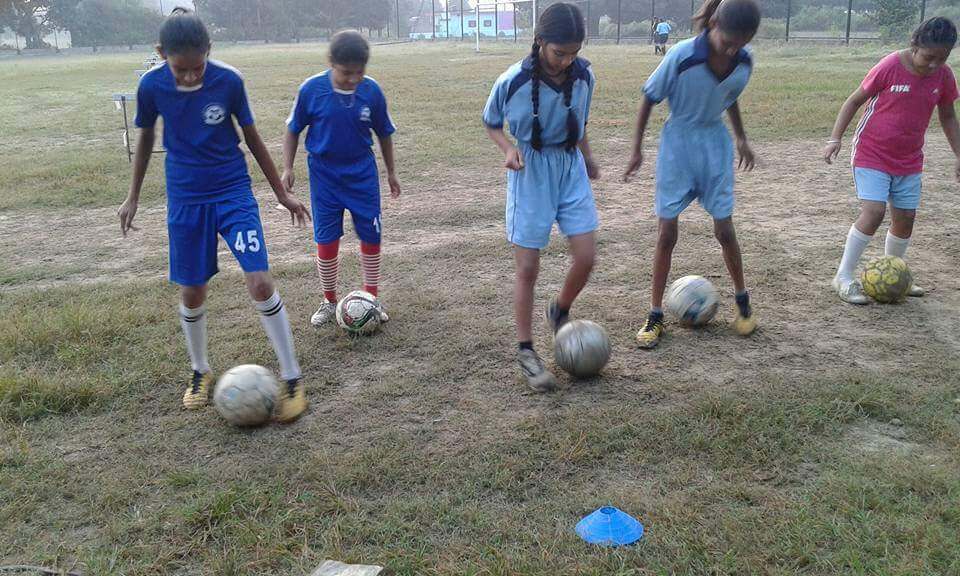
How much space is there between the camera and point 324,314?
5.39 meters

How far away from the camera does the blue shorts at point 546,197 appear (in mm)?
4172

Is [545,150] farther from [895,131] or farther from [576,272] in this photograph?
[895,131]

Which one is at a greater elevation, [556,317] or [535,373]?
[556,317]

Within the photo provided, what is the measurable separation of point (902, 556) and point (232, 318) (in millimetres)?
4289

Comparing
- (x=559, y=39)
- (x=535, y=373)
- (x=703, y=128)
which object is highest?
(x=559, y=39)

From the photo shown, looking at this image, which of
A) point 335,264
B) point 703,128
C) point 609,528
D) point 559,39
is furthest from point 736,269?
point 335,264

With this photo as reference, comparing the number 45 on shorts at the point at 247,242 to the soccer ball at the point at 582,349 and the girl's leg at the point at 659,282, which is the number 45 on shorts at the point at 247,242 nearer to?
the soccer ball at the point at 582,349

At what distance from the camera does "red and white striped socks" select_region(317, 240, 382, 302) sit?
5297 millimetres

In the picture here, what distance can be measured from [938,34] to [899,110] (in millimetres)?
532

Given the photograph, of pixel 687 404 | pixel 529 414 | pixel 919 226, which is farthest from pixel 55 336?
pixel 919 226

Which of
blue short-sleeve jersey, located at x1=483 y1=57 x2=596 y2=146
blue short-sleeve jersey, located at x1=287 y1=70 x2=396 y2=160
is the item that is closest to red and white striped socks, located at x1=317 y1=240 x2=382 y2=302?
blue short-sleeve jersey, located at x1=287 y1=70 x2=396 y2=160

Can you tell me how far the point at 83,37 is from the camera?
65.8 metres

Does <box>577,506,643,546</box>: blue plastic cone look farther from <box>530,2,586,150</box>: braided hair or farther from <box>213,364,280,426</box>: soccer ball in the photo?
<box>530,2,586,150</box>: braided hair

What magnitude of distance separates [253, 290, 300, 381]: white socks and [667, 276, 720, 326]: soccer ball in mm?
2434
